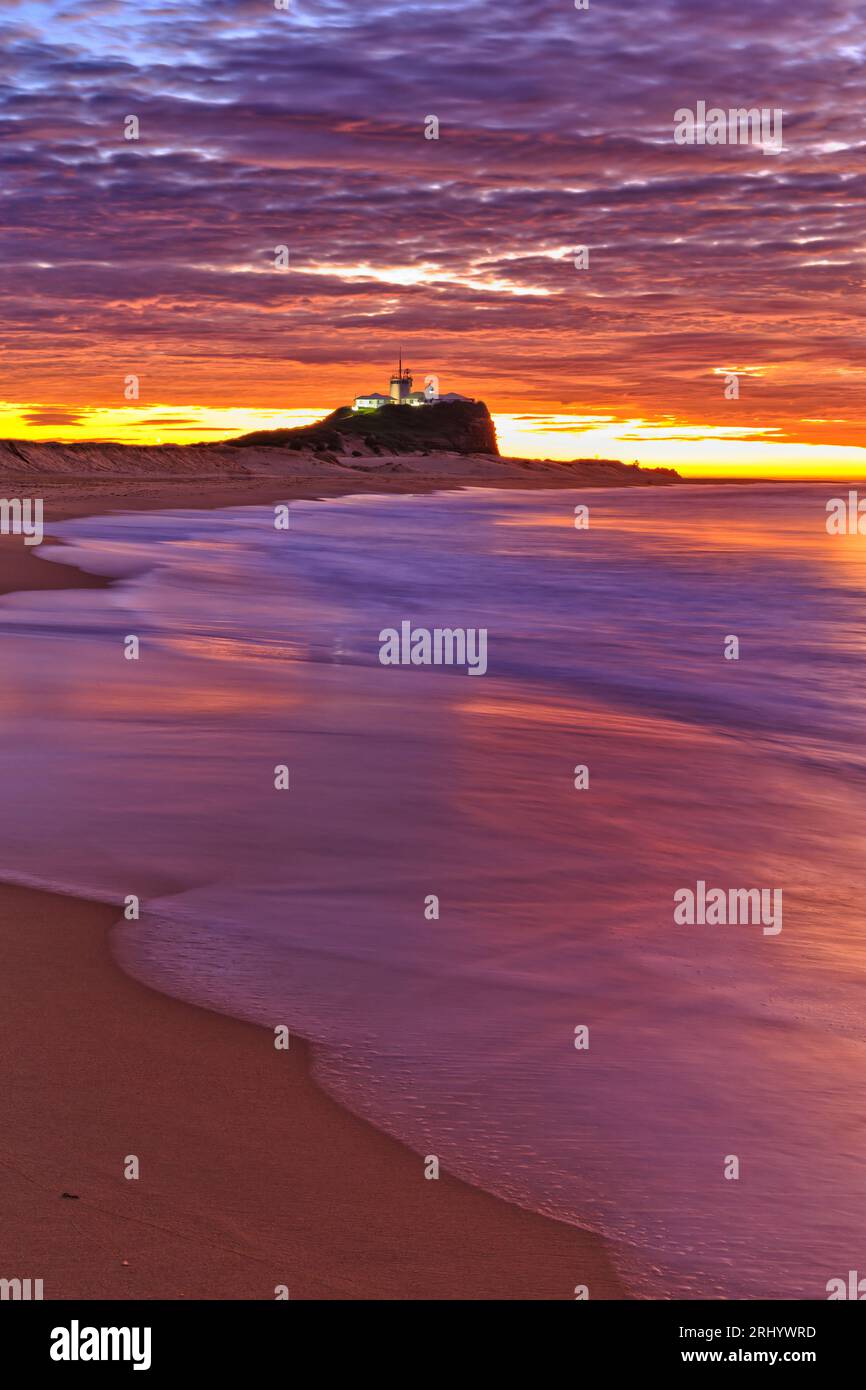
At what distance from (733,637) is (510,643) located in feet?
14.7

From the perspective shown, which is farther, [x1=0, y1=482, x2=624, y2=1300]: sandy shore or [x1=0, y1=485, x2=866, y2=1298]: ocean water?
[x1=0, y1=485, x2=866, y2=1298]: ocean water

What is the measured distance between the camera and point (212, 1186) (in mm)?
3604

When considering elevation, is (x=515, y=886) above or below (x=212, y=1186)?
above

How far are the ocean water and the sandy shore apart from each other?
16 centimetres

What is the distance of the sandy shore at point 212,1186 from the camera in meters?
3.26

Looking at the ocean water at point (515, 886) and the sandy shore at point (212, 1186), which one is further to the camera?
the ocean water at point (515, 886)

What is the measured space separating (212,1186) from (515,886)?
3.20 meters

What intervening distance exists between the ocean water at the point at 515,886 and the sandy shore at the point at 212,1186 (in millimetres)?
160

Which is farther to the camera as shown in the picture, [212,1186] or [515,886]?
[515,886]

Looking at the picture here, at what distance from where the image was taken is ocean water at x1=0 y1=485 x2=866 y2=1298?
398 cm

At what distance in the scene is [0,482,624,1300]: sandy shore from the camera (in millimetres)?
3262

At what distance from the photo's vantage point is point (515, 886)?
6.61 metres

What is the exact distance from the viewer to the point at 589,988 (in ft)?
17.4
